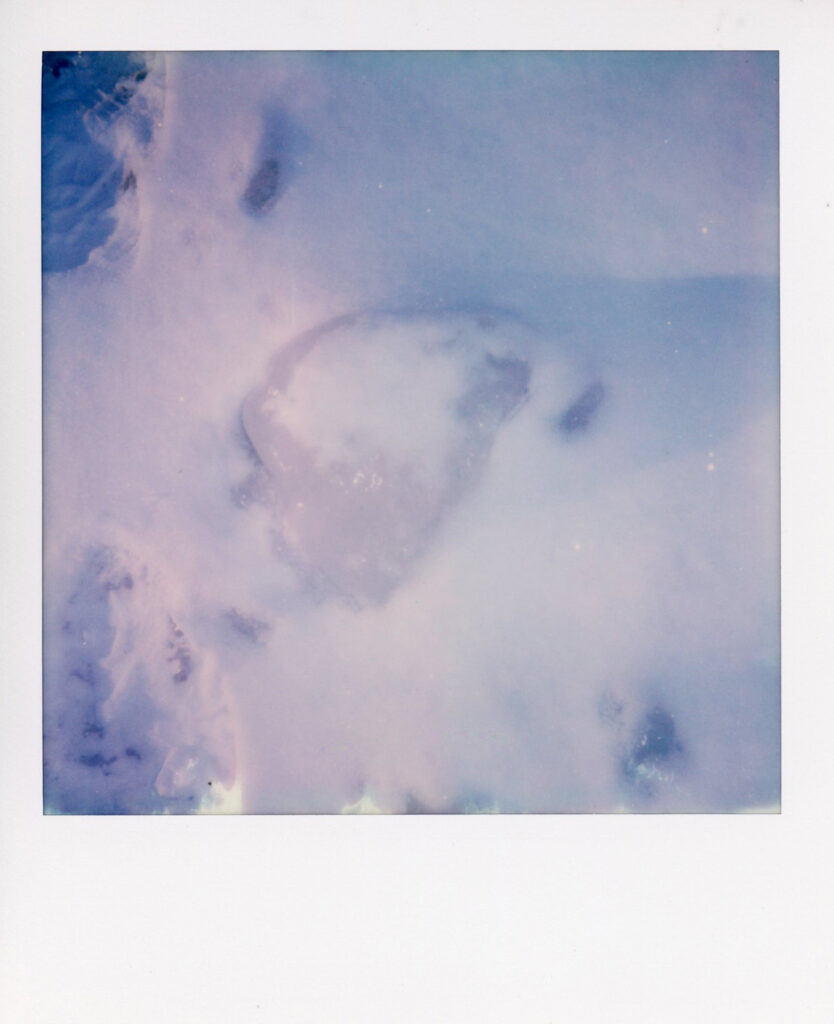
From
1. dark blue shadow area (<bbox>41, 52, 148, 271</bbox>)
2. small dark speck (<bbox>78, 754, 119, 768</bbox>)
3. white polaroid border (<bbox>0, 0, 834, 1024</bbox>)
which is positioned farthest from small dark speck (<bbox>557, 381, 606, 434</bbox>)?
small dark speck (<bbox>78, 754, 119, 768</bbox>)

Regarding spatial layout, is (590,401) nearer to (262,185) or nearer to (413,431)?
(413,431)

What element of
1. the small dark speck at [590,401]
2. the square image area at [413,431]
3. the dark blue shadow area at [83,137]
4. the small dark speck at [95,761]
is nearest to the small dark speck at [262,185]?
the square image area at [413,431]

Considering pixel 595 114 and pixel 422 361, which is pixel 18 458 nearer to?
pixel 422 361

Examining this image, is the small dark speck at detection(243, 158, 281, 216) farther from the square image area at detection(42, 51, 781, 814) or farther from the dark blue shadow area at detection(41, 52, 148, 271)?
the dark blue shadow area at detection(41, 52, 148, 271)

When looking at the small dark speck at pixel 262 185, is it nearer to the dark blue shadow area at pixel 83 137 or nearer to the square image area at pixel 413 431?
the square image area at pixel 413 431
